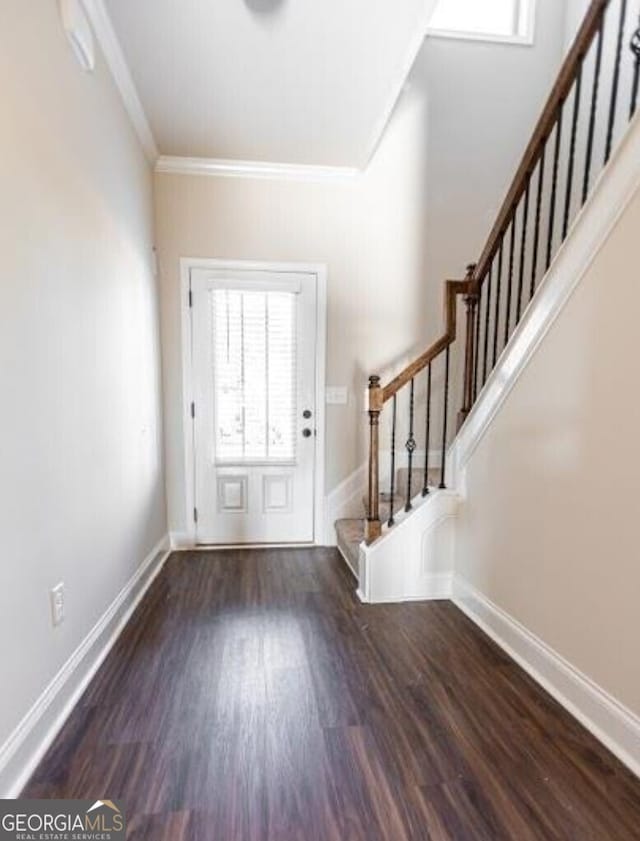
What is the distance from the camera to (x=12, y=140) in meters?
1.43

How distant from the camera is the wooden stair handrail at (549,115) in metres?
1.77

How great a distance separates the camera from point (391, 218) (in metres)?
3.47

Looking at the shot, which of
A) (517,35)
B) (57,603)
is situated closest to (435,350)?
(57,603)

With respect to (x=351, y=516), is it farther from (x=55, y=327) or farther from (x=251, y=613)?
(x=55, y=327)

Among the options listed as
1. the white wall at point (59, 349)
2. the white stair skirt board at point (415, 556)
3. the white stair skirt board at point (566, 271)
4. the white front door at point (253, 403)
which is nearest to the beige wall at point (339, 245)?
the white front door at point (253, 403)

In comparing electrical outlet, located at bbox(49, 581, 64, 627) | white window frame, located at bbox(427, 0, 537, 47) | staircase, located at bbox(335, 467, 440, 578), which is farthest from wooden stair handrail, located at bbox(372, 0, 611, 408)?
white window frame, located at bbox(427, 0, 537, 47)

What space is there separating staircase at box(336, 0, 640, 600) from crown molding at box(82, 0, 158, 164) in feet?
6.44

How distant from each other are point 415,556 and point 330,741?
1.26 m

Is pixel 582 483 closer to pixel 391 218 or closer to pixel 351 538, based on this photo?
pixel 351 538

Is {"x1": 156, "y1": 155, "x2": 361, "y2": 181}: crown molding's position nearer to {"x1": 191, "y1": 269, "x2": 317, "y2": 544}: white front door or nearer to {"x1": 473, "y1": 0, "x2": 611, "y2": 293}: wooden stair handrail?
{"x1": 191, "y1": 269, "x2": 317, "y2": 544}: white front door

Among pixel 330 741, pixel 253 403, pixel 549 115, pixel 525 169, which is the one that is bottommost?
pixel 330 741

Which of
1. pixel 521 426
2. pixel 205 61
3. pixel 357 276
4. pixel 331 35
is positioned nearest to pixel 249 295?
pixel 357 276

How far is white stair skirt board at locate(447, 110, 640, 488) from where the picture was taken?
1531 millimetres

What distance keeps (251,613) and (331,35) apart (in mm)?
2892
